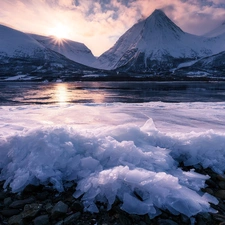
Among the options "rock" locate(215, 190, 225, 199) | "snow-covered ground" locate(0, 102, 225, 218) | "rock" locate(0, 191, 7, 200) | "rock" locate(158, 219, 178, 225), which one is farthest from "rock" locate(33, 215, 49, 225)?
"rock" locate(215, 190, 225, 199)

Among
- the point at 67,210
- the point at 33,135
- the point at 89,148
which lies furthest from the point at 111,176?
the point at 33,135

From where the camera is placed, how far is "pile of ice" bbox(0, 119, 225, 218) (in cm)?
395

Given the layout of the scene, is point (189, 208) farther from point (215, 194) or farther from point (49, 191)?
point (49, 191)

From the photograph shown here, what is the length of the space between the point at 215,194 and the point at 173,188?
1049 mm

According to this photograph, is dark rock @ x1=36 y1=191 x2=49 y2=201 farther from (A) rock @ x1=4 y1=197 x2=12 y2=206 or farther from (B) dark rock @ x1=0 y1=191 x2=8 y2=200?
(B) dark rock @ x1=0 y1=191 x2=8 y2=200

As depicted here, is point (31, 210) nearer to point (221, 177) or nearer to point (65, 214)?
point (65, 214)

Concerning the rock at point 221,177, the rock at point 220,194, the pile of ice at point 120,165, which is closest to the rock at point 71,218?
the pile of ice at point 120,165

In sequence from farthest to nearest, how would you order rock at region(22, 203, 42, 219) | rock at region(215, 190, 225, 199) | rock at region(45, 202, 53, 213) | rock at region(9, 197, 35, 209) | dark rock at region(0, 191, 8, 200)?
rock at region(215, 190, 225, 199)
dark rock at region(0, 191, 8, 200)
rock at region(9, 197, 35, 209)
rock at region(45, 202, 53, 213)
rock at region(22, 203, 42, 219)

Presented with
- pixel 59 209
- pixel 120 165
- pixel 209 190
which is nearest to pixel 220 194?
pixel 209 190

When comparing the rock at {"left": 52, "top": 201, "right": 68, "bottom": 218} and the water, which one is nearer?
the rock at {"left": 52, "top": 201, "right": 68, "bottom": 218}

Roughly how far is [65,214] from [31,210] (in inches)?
24.4

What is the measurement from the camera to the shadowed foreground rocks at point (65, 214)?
3611 millimetres

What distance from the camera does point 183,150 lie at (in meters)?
5.83

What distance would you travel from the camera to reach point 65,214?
3.79 m
